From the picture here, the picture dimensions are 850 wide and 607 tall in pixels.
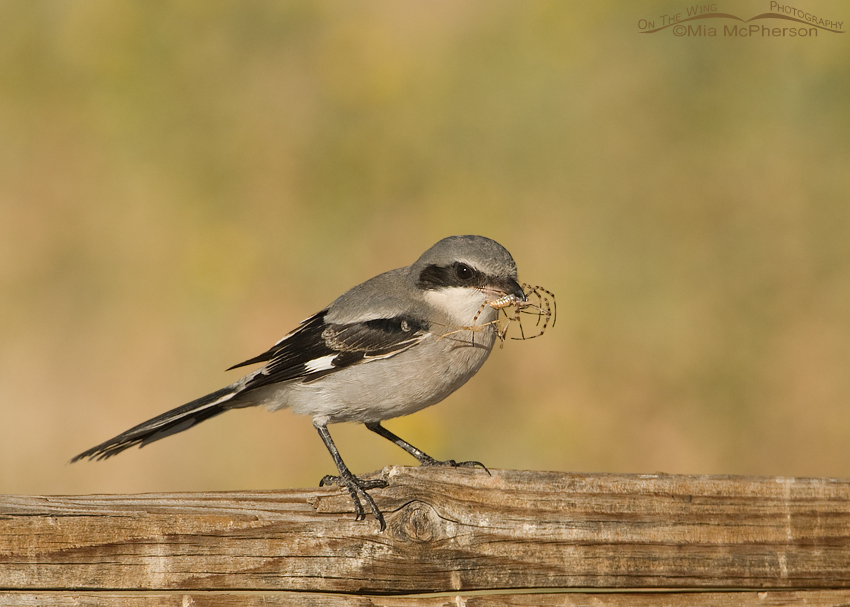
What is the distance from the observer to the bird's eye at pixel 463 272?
149 inches

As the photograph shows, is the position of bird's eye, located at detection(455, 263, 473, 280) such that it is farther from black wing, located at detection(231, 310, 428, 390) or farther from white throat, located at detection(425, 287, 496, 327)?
black wing, located at detection(231, 310, 428, 390)

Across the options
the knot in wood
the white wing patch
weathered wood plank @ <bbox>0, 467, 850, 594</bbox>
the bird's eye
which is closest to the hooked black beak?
the bird's eye

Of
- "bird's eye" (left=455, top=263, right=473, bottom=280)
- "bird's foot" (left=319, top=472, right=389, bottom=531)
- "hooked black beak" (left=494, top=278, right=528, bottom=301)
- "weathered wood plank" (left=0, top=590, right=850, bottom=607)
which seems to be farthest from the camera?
"bird's eye" (left=455, top=263, right=473, bottom=280)

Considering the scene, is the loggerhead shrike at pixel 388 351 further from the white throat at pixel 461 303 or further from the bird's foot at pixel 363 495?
the bird's foot at pixel 363 495

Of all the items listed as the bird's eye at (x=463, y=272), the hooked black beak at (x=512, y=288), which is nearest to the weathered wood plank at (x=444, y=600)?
the hooked black beak at (x=512, y=288)

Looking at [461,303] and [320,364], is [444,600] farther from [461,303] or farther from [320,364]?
[461,303]

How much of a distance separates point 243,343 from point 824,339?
3.66m

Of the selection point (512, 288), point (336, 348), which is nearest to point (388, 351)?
point (336, 348)

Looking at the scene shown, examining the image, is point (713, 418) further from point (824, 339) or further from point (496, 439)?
point (496, 439)

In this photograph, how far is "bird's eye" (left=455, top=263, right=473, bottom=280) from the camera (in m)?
3.78

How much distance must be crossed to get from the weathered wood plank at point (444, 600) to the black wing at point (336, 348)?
1350mm

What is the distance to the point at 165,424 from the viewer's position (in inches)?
131

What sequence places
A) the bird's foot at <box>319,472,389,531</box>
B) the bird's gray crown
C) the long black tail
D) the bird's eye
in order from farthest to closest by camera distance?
the bird's eye
the bird's gray crown
the long black tail
the bird's foot at <box>319,472,389,531</box>

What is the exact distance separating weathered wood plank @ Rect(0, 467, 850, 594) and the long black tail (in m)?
0.73
